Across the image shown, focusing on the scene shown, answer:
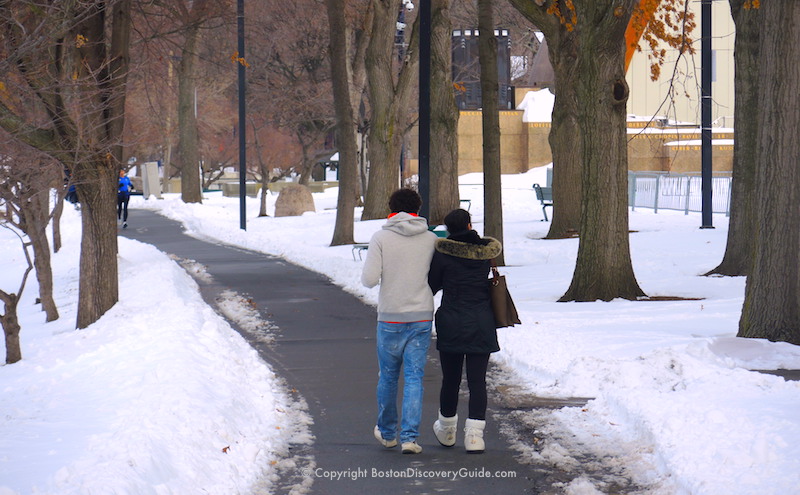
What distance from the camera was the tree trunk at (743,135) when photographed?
15.8 m

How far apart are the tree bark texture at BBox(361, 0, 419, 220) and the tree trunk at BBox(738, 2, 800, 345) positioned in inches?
781

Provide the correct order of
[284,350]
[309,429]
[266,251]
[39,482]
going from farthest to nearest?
[266,251]
[284,350]
[309,429]
[39,482]

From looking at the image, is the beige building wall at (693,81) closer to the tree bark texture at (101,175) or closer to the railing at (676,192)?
the railing at (676,192)

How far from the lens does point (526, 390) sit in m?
9.24

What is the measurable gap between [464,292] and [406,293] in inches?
15.7

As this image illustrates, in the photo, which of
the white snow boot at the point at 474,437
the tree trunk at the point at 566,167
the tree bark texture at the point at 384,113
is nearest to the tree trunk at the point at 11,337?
the white snow boot at the point at 474,437

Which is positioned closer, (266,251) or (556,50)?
(556,50)

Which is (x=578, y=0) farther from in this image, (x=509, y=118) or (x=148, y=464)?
(x=509, y=118)

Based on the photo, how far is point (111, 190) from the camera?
47.9 ft

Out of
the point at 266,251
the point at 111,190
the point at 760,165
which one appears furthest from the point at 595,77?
the point at 266,251

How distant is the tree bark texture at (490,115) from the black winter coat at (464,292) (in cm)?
Result: 1096

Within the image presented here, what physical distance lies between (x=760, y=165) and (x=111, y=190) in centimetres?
864

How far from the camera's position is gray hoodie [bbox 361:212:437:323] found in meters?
7.14

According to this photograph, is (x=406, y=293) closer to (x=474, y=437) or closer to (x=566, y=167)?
(x=474, y=437)
